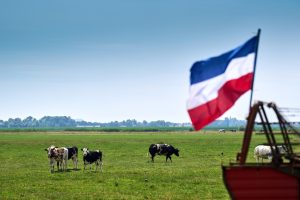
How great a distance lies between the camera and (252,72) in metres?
12.0

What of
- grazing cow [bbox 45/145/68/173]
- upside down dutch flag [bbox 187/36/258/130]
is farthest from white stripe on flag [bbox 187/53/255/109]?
grazing cow [bbox 45/145/68/173]

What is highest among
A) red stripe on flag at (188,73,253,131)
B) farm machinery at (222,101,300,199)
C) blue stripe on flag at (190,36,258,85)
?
blue stripe on flag at (190,36,258,85)

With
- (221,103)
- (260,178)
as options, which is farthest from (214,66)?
(260,178)

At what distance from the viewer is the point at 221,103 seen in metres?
11.9

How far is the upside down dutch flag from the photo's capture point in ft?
38.9

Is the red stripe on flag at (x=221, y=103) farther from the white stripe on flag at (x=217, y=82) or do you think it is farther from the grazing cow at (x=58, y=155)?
the grazing cow at (x=58, y=155)

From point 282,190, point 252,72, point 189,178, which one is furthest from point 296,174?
point 189,178

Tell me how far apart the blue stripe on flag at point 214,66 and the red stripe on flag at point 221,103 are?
441mm

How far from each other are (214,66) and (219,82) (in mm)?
439

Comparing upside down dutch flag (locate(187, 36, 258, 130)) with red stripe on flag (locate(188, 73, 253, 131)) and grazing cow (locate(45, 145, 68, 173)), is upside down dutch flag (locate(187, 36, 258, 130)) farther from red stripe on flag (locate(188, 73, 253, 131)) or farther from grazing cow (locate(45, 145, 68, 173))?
grazing cow (locate(45, 145, 68, 173))

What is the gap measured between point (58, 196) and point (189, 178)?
8588 mm

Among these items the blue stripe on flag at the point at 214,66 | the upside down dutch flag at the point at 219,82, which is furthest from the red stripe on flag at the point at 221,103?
the blue stripe on flag at the point at 214,66

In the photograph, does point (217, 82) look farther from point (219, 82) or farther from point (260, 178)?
point (260, 178)

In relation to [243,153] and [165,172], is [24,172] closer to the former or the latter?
[165,172]
